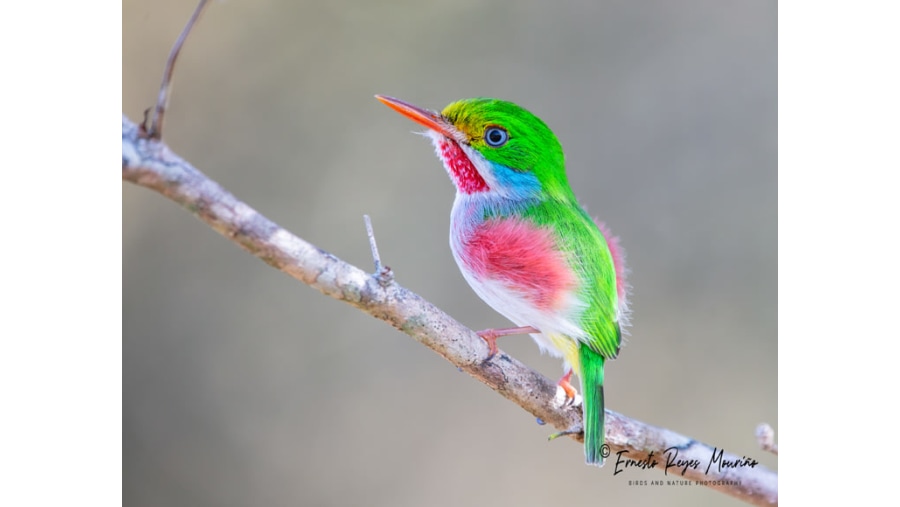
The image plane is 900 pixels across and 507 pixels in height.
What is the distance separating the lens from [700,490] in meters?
2.24

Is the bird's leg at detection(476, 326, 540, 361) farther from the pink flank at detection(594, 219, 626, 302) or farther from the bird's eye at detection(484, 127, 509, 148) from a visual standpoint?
the bird's eye at detection(484, 127, 509, 148)

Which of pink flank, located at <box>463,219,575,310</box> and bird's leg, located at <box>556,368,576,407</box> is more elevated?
pink flank, located at <box>463,219,575,310</box>

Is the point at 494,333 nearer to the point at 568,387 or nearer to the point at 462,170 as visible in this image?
the point at 568,387

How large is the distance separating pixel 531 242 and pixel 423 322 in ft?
1.24

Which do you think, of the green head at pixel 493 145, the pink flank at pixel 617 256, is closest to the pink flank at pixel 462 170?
the green head at pixel 493 145

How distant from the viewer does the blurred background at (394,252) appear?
2.04m

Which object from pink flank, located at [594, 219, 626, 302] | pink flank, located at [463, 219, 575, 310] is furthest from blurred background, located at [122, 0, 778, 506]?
pink flank, located at [463, 219, 575, 310]

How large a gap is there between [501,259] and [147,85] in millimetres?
948

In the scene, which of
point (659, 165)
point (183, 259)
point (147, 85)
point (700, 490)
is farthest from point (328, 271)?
point (700, 490)

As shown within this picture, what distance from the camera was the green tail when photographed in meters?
1.92

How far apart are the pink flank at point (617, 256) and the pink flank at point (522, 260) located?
0.19 meters

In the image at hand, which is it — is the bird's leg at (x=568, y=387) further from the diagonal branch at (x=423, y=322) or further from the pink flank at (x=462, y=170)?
→ the pink flank at (x=462, y=170)

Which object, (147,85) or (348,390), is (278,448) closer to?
(348,390)

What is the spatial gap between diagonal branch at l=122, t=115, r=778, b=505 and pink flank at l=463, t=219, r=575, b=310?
6.6 inches
